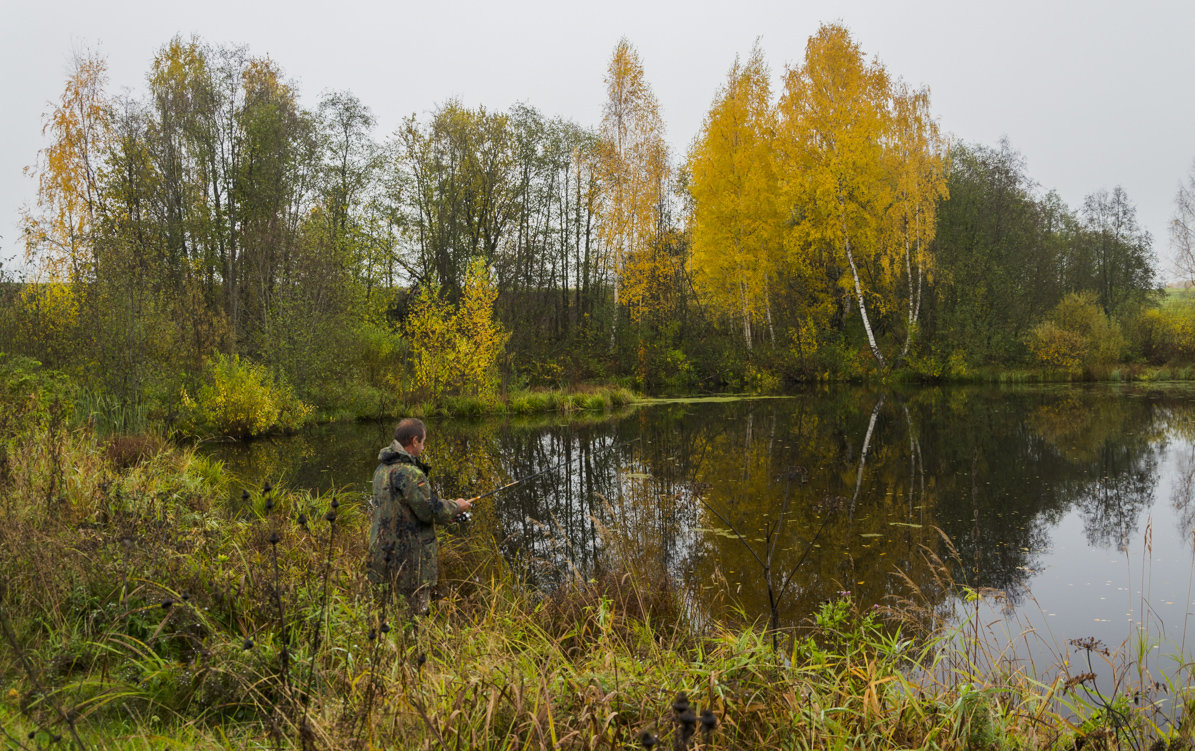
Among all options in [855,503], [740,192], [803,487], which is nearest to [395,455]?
[855,503]

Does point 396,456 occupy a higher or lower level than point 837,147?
lower

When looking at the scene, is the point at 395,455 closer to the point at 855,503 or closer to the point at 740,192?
the point at 855,503

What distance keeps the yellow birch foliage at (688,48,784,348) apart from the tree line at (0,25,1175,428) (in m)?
0.09

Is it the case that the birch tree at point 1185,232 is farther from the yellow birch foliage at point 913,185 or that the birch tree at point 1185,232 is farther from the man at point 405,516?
the man at point 405,516

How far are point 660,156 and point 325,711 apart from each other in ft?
96.8

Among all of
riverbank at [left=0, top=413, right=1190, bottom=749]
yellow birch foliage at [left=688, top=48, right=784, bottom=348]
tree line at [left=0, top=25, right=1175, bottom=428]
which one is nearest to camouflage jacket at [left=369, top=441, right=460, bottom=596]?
riverbank at [left=0, top=413, right=1190, bottom=749]

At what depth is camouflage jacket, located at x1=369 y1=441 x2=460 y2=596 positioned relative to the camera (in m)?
4.82

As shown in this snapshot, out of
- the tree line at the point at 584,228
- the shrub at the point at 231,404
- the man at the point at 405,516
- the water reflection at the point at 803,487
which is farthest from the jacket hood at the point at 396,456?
the tree line at the point at 584,228

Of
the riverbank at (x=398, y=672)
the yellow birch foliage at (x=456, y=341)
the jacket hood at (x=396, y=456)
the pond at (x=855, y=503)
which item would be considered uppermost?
the yellow birch foliage at (x=456, y=341)

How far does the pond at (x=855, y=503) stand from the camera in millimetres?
5707

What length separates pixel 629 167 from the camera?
29.2m

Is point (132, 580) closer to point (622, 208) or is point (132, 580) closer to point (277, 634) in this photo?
point (277, 634)

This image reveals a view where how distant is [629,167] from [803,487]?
2184 cm

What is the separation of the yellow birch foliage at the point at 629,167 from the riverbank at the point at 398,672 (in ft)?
81.8
